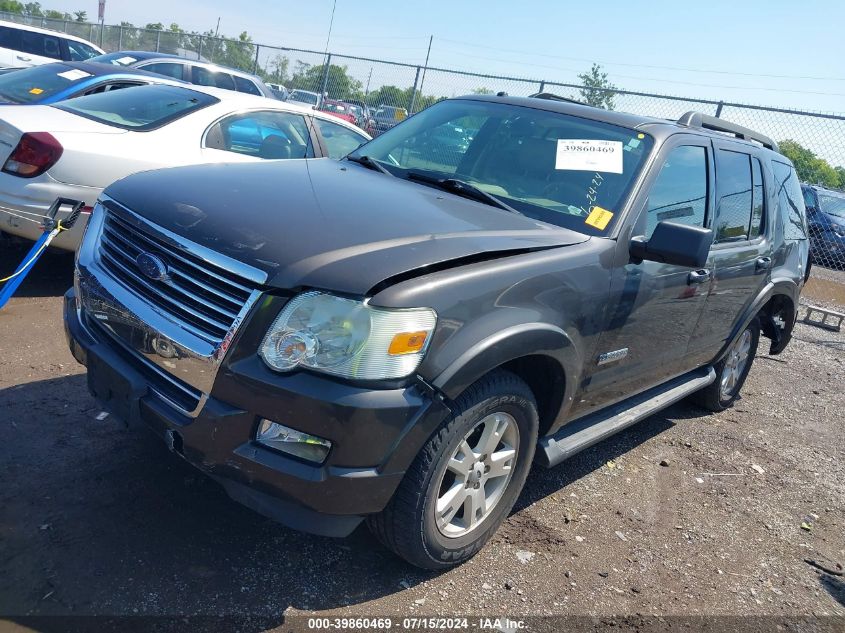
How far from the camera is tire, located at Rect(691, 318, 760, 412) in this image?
5375 mm

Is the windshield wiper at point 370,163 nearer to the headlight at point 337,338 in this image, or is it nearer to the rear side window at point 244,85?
the headlight at point 337,338

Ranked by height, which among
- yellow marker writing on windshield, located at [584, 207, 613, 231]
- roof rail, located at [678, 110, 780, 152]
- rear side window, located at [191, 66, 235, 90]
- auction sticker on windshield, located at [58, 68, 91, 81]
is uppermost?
roof rail, located at [678, 110, 780, 152]

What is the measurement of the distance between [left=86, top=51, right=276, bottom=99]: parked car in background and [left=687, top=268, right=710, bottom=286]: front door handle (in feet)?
37.3

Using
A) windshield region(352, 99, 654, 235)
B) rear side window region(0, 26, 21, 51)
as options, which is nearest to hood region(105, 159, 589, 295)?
→ windshield region(352, 99, 654, 235)

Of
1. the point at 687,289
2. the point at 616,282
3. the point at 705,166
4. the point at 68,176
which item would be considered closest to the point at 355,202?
the point at 616,282

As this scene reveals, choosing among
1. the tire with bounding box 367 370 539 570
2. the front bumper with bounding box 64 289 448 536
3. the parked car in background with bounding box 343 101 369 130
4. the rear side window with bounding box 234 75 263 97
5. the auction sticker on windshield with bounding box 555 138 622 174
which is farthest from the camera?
the parked car in background with bounding box 343 101 369 130

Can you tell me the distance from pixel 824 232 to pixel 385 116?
9.20 m

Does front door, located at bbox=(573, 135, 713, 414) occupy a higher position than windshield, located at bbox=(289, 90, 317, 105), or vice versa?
front door, located at bbox=(573, 135, 713, 414)

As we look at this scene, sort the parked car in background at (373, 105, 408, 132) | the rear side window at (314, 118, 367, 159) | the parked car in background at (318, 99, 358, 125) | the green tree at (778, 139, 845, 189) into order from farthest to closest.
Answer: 1. the parked car in background at (318, 99, 358, 125)
2. the parked car in background at (373, 105, 408, 132)
3. the green tree at (778, 139, 845, 189)
4. the rear side window at (314, 118, 367, 159)

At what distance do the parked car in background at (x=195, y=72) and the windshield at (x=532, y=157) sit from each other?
34.5 feet

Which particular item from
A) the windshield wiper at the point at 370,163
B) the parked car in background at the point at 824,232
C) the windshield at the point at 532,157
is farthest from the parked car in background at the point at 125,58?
the parked car in background at the point at 824,232

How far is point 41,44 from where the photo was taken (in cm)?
1683

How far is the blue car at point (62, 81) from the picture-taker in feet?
22.8

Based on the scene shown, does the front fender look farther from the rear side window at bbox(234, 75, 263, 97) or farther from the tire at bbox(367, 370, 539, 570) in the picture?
the rear side window at bbox(234, 75, 263, 97)
